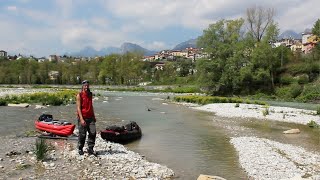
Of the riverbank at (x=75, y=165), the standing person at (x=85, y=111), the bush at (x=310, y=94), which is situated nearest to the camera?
the riverbank at (x=75, y=165)

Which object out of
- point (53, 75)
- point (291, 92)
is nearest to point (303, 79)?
point (291, 92)

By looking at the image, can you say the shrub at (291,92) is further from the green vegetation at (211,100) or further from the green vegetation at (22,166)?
the green vegetation at (22,166)

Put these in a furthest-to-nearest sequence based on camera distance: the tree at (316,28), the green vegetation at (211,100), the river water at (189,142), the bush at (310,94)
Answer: the tree at (316,28) < the bush at (310,94) < the green vegetation at (211,100) < the river water at (189,142)

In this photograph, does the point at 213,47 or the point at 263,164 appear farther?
the point at 213,47

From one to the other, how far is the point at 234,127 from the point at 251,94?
178 feet

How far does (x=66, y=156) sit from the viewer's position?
57.7 feet

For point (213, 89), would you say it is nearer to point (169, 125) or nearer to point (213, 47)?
point (213, 47)

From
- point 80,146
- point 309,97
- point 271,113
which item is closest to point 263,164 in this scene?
point 80,146

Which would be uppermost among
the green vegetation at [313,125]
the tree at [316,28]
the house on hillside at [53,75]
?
the tree at [316,28]

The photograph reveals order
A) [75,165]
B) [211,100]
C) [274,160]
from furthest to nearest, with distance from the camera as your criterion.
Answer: [211,100]
[274,160]
[75,165]

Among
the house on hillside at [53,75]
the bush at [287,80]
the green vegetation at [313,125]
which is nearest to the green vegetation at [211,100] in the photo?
the green vegetation at [313,125]

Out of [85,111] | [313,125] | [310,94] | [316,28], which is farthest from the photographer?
[316,28]

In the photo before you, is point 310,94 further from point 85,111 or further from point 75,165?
point 75,165

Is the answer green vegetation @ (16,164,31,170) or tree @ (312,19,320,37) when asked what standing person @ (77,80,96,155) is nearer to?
green vegetation @ (16,164,31,170)
